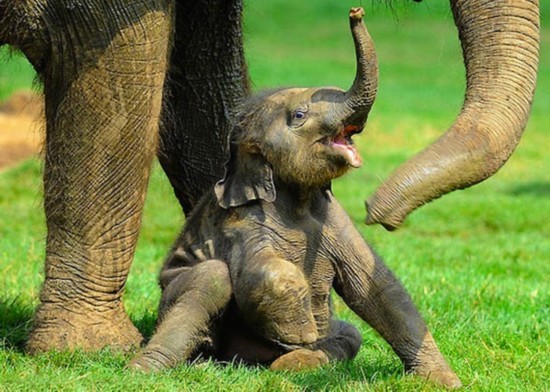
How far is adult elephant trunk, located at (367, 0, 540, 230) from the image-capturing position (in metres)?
4.48

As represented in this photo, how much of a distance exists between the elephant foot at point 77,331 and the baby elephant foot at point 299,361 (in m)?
0.85

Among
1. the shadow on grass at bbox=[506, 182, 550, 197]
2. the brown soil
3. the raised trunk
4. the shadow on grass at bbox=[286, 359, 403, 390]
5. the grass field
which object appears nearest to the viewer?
the raised trunk

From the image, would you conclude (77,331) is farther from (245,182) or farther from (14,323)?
(245,182)

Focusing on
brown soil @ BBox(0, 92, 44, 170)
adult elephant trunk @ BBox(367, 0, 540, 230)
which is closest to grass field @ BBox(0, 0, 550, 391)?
adult elephant trunk @ BBox(367, 0, 540, 230)

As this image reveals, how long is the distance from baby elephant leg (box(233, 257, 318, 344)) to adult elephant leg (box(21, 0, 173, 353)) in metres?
0.78

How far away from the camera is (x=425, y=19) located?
1629 inches

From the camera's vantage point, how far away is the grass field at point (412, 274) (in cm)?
560

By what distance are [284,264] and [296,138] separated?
1.64ft

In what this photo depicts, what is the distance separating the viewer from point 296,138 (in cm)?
573

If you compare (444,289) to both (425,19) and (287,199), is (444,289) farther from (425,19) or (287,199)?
(425,19)

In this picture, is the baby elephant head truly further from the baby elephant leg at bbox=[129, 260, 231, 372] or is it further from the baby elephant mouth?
the baby elephant leg at bbox=[129, 260, 231, 372]

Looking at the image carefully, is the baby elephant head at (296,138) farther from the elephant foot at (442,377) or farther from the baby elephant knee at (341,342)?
→ the elephant foot at (442,377)

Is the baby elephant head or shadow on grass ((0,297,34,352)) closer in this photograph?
the baby elephant head

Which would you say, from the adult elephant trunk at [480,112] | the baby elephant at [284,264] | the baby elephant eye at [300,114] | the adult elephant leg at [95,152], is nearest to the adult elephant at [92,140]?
the adult elephant leg at [95,152]
